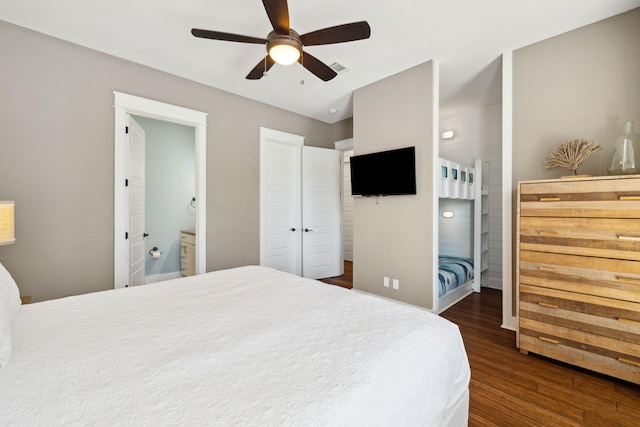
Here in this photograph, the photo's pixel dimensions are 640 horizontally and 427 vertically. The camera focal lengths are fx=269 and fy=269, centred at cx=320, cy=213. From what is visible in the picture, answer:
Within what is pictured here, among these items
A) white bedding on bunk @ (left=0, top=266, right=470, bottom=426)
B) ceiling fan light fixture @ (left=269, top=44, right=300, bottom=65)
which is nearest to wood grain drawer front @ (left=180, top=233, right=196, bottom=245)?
white bedding on bunk @ (left=0, top=266, right=470, bottom=426)

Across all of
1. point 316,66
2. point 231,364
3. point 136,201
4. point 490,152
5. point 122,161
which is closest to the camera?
point 231,364

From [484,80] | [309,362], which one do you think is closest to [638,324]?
[309,362]

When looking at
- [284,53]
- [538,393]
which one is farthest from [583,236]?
[284,53]

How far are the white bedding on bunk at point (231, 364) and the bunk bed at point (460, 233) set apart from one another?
6.51 feet

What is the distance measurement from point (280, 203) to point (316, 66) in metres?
2.25

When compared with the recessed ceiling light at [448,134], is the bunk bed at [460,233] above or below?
below

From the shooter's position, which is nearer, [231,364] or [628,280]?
[231,364]

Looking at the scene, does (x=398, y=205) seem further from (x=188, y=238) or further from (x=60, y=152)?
(x=60, y=152)

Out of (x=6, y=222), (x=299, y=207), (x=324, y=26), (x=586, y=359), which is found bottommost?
(x=586, y=359)

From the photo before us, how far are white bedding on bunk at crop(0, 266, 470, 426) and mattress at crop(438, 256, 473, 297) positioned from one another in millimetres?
1992

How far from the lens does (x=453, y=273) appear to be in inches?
136

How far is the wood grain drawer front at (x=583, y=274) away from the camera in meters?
1.84

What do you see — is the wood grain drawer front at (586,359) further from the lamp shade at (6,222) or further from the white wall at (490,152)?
the lamp shade at (6,222)

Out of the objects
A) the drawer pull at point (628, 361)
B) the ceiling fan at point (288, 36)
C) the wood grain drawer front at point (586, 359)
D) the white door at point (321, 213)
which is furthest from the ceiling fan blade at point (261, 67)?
the drawer pull at point (628, 361)
